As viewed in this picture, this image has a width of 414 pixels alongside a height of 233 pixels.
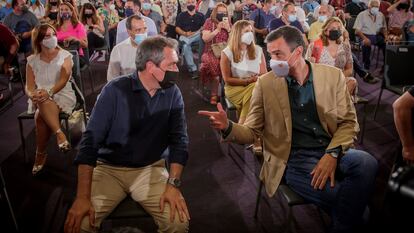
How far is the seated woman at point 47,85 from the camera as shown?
3.72 meters

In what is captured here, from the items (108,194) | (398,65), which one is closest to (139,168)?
(108,194)

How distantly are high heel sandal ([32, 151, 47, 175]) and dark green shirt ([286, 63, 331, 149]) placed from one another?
94.0 inches

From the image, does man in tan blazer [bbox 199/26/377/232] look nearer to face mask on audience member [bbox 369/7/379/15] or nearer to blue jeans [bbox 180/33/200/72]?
blue jeans [bbox 180/33/200/72]

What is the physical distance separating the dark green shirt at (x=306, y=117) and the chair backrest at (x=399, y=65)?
2364 mm

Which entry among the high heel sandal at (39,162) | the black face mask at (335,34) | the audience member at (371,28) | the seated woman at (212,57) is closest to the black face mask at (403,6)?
the audience member at (371,28)

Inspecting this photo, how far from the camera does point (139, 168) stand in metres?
2.46

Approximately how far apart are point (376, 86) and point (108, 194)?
5.28 meters

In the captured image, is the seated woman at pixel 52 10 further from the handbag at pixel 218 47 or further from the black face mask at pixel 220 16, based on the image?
the handbag at pixel 218 47

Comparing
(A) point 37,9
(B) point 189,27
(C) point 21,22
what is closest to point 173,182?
(B) point 189,27

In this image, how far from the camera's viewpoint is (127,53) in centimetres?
417

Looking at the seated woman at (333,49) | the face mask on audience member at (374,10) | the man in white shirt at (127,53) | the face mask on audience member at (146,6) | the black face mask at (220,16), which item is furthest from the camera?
the face mask on audience member at (146,6)

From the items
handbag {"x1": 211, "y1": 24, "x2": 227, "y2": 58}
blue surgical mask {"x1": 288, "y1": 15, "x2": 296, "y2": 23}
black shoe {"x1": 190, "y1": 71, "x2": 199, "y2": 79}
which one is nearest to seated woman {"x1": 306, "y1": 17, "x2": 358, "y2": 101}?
handbag {"x1": 211, "y1": 24, "x2": 227, "y2": 58}

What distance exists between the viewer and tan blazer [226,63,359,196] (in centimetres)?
250

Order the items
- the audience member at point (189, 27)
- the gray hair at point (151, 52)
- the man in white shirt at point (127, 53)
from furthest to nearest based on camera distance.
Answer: the audience member at point (189, 27), the man in white shirt at point (127, 53), the gray hair at point (151, 52)
